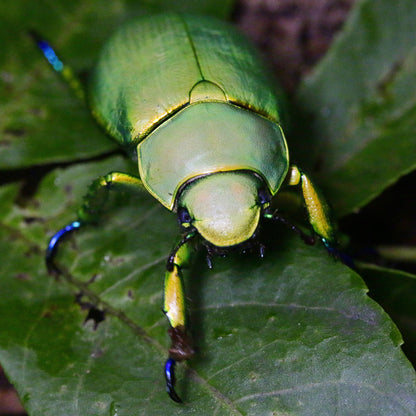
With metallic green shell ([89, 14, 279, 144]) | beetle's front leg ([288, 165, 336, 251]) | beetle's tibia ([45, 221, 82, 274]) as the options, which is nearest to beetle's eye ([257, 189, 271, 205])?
beetle's front leg ([288, 165, 336, 251])

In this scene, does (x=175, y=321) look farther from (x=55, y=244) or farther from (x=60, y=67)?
(x=60, y=67)

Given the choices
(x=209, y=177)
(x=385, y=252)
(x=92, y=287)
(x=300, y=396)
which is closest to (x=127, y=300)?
(x=92, y=287)

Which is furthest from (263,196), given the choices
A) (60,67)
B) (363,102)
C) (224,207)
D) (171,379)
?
(60,67)

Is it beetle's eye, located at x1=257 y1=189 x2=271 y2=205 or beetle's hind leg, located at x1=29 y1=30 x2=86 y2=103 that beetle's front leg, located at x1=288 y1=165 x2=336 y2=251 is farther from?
beetle's hind leg, located at x1=29 y1=30 x2=86 y2=103

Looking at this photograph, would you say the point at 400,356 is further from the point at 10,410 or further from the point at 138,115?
the point at 10,410

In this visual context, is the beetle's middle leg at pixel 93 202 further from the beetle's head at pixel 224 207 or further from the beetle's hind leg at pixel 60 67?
the beetle's hind leg at pixel 60 67
